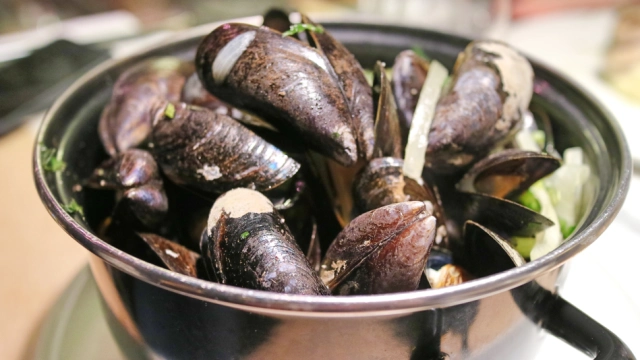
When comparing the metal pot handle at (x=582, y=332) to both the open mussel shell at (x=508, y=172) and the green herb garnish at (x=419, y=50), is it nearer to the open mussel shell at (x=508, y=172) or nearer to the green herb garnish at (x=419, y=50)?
the open mussel shell at (x=508, y=172)

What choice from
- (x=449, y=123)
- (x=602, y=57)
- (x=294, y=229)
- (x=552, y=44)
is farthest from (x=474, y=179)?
(x=552, y=44)

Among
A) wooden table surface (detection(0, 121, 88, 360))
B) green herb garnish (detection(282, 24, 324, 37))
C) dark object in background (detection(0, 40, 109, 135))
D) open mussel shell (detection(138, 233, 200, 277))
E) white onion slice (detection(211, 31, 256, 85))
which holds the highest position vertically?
green herb garnish (detection(282, 24, 324, 37))

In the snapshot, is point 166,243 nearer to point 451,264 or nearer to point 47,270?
point 451,264

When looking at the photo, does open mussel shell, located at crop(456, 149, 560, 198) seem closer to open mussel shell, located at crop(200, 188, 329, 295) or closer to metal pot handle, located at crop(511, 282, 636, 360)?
metal pot handle, located at crop(511, 282, 636, 360)

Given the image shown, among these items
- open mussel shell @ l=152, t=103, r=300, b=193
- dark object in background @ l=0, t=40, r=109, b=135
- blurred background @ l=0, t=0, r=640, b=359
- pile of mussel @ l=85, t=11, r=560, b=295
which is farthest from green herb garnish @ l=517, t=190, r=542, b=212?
dark object in background @ l=0, t=40, r=109, b=135

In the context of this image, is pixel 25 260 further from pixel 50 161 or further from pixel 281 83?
pixel 281 83

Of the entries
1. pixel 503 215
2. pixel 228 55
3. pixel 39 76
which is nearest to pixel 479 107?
pixel 503 215

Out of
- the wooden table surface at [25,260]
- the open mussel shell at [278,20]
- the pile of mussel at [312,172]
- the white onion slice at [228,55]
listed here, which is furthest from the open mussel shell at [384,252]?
the wooden table surface at [25,260]
